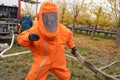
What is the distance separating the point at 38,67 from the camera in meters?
3.85

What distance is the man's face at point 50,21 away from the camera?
3754mm

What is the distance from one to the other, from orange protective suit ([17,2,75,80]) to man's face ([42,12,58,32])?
1.8 inches

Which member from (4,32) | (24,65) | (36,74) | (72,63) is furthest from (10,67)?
(4,32)

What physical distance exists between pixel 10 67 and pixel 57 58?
9.10 ft

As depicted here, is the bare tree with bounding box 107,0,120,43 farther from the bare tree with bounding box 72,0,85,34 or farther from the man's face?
the man's face

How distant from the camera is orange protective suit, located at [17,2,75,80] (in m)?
3.76

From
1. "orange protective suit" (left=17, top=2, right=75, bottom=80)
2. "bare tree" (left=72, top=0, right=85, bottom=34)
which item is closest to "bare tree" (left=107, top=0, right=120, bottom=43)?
"bare tree" (left=72, top=0, right=85, bottom=34)

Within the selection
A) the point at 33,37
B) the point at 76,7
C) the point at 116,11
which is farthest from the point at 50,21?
the point at 76,7

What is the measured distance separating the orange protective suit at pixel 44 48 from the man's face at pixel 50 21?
46mm

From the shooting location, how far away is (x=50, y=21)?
12.5 feet

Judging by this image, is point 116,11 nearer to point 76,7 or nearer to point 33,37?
point 76,7

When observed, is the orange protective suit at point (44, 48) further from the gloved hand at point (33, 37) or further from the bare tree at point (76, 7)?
the bare tree at point (76, 7)

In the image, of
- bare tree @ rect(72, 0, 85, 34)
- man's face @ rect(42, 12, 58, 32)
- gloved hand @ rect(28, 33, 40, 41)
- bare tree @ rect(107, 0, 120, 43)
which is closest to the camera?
gloved hand @ rect(28, 33, 40, 41)

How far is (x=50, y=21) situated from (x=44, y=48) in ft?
1.33
